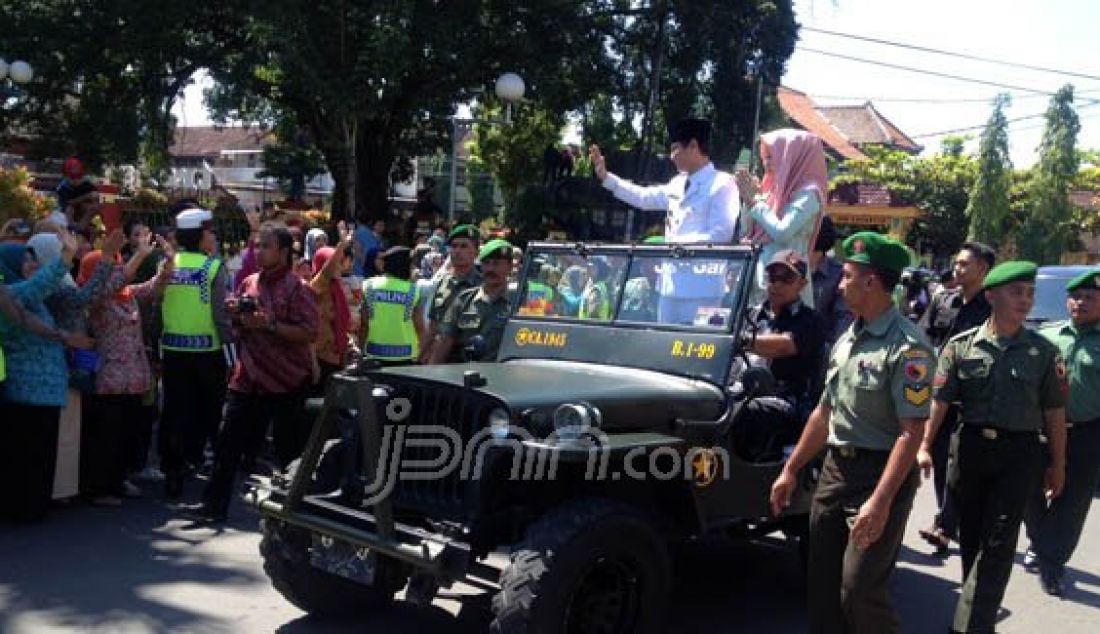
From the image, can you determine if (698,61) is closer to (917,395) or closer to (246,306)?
(246,306)

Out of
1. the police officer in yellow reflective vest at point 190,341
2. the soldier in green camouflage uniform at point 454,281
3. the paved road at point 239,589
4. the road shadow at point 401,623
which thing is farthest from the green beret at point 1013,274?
the police officer in yellow reflective vest at point 190,341

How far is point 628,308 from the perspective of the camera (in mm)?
5051

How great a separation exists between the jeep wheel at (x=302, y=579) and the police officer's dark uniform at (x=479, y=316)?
1.74 meters

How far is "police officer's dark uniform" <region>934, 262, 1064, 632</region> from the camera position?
455 centimetres

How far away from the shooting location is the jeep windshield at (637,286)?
4.84 m

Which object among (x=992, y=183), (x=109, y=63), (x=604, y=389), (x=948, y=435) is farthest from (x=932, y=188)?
(x=604, y=389)

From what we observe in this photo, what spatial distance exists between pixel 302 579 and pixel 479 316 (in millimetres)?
2168

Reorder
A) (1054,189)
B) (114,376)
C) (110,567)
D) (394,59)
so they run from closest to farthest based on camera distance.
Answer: (110,567), (114,376), (394,59), (1054,189)

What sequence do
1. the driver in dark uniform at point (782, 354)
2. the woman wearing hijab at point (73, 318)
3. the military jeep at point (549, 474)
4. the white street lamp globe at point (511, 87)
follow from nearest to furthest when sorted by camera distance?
1. the military jeep at point (549, 474)
2. the driver in dark uniform at point (782, 354)
3. the woman wearing hijab at point (73, 318)
4. the white street lamp globe at point (511, 87)

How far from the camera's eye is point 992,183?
30.4 m

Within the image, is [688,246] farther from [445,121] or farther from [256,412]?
[445,121]

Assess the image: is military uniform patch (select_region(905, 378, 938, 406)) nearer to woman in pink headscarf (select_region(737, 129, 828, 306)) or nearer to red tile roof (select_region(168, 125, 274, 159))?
woman in pink headscarf (select_region(737, 129, 828, 306))

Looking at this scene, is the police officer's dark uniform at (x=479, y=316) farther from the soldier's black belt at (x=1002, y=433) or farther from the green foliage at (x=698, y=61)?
the green foliage at (x=698, y=61)

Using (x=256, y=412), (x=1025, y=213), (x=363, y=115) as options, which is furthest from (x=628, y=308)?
(x=1025, y=213)
